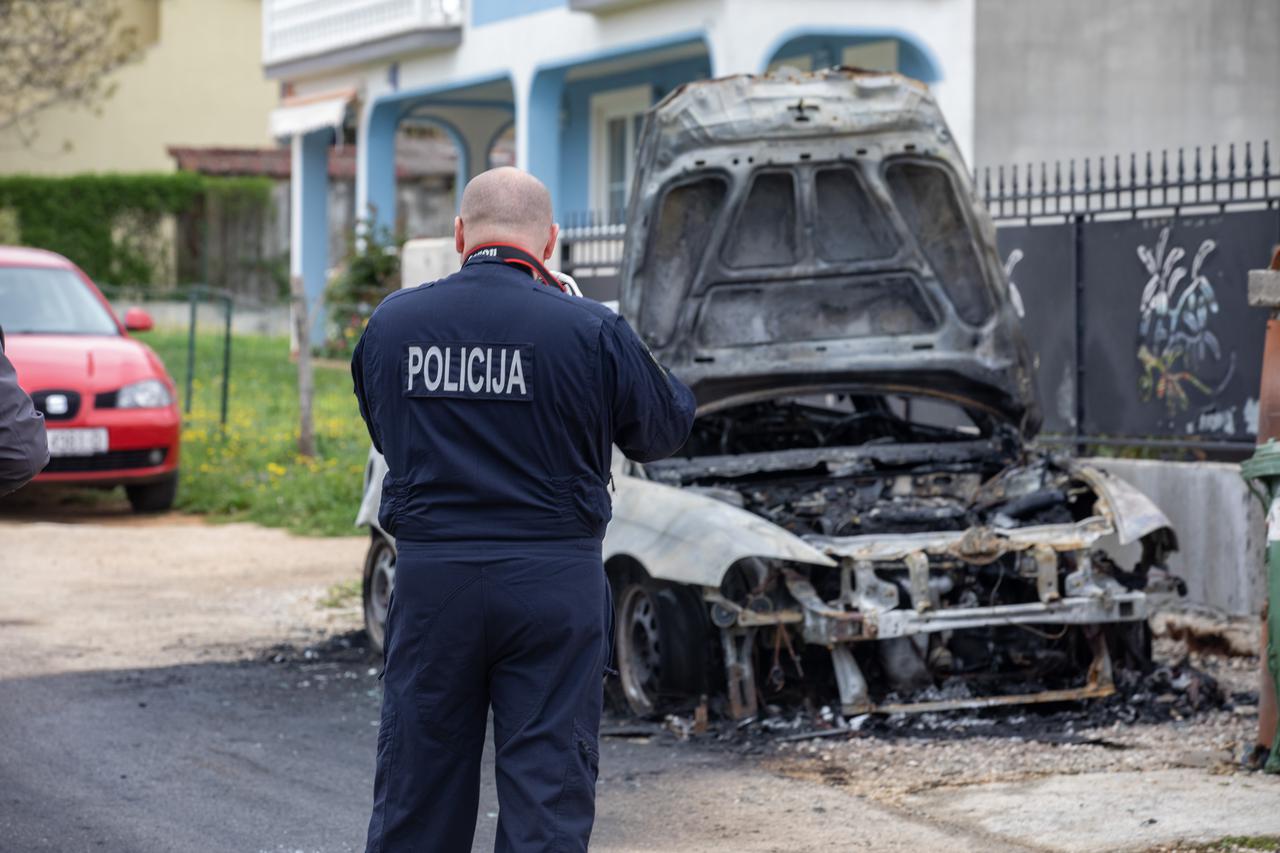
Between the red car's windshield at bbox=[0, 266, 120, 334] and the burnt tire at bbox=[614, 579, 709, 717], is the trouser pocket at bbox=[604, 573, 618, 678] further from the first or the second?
the red car's windshield at bbox=[0, 266, 120, 334]

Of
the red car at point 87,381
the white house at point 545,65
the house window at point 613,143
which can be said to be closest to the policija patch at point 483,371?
the red car at point 87,381

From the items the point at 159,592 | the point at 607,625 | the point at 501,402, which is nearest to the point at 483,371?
the point at 501,402

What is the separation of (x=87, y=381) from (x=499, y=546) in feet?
32.3

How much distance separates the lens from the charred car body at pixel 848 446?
7.17 m

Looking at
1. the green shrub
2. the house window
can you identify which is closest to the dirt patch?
the green shrub

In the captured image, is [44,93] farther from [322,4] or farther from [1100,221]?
[1100,221]

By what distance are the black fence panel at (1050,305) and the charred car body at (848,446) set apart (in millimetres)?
2589

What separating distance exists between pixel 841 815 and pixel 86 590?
6.19 meters

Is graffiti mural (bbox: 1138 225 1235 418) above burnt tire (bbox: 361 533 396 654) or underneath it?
above

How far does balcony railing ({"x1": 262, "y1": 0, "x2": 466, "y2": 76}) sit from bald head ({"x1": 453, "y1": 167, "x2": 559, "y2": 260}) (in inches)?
735

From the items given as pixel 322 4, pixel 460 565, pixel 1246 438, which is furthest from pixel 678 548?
pixel 322 4

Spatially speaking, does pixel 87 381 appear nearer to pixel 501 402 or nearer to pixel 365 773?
pixel 365 773

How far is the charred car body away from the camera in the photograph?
23.5 ft

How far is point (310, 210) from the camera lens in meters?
27.5
